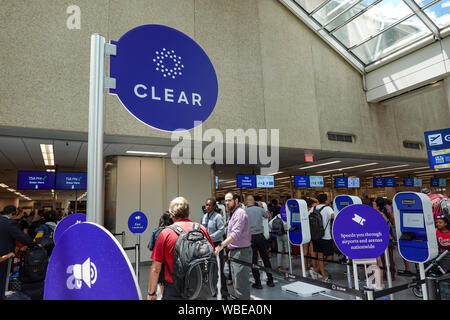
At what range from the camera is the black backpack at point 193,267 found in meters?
1.96

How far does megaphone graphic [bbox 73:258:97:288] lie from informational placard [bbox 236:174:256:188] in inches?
442

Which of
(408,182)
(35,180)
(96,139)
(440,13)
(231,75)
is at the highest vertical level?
(440,13)

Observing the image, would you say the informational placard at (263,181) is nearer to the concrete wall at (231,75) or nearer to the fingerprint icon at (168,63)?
the concrete wall at (231,75)

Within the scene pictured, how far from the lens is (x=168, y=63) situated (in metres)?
1.11

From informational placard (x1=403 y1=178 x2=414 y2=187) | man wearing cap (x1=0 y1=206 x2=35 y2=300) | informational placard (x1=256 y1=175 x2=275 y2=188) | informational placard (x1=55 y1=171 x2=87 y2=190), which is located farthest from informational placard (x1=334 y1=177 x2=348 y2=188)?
man wearing cap (x1=0 y1=206 x2=35 y2=300)

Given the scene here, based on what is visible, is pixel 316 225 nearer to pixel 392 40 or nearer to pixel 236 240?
pixel 236 240

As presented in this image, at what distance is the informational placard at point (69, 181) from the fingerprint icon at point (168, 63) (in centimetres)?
940

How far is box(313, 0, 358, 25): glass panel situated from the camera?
8.90m

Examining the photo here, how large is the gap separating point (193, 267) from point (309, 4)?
10085 mm

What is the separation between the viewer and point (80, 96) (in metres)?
6.27

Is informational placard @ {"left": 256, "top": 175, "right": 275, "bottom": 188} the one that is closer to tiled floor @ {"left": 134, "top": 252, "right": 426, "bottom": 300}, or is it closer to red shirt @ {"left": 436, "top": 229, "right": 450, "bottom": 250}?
tiled floor @ {"left": 134, "top": 252, "right": 426, "bottom": 300}

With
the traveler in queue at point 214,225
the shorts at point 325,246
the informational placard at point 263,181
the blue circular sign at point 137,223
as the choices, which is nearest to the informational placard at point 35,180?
the blue circular sign at point 137,223

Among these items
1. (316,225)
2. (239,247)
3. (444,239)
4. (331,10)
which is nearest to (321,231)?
(316,225)

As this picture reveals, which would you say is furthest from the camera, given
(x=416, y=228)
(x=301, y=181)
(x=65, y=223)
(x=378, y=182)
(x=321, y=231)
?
(x=378, y=182)
